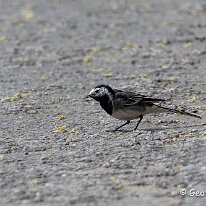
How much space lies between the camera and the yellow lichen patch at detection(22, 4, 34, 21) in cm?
1704

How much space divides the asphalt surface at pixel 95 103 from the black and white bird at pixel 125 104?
0.67ft

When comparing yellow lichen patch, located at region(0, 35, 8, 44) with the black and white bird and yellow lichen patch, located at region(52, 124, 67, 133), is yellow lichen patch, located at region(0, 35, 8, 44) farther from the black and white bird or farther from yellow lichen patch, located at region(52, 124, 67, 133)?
the black and white bird

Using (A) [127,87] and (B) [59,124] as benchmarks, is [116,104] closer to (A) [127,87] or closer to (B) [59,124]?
(B) [59,124]

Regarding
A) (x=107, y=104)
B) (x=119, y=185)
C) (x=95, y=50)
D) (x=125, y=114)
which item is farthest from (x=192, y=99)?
(x=95, y=50)

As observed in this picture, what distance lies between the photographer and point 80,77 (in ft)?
37.7

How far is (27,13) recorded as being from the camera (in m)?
17.6

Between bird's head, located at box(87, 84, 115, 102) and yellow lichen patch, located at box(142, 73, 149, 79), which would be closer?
bird's head, located at box(87, 84, 115, 102)

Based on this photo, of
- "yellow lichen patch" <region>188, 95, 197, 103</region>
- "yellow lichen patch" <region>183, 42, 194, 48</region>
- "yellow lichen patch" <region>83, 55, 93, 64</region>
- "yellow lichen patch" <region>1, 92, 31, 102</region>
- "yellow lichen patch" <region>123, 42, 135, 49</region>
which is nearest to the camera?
"yellow lichen patch" <region>188, 95, 197, 103</region>

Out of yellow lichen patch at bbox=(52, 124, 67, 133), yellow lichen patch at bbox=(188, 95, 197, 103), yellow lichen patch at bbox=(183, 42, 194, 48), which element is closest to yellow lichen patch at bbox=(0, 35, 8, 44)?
yellow lichen patch at bbox=(183, 42, 194, 48)

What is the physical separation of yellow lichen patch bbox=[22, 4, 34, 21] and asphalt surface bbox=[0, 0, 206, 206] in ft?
0.22

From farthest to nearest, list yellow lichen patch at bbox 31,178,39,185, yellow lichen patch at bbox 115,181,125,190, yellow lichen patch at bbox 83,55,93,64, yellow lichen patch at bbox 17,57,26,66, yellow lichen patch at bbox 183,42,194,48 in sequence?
yellow lichen patch at bbox 183,42,194,48, yellow lichen patch at bbox 17,57,26,66, yellow lichen patch at bbox 83,55,93,64, yellow lichen patch at bbox 31,178,39,185, yellow lichen patch at bbox 115,181,125,190

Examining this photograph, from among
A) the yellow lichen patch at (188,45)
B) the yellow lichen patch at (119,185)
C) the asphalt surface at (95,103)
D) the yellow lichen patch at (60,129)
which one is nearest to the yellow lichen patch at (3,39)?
the asphalt surface at (95,103)

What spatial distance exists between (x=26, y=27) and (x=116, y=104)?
804cm

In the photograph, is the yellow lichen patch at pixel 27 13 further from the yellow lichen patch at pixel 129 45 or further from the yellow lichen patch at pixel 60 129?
the yellow lichen patch at pixel 60 129
